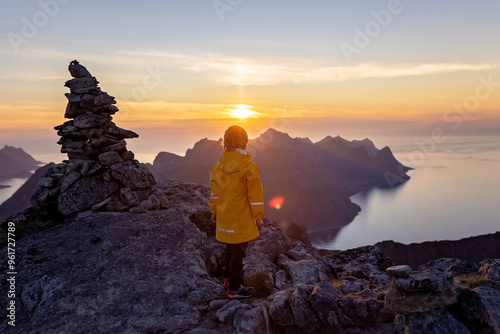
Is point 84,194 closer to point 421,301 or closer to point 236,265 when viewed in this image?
point 236,265

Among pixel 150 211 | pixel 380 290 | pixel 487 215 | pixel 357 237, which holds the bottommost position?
pixel 357 237

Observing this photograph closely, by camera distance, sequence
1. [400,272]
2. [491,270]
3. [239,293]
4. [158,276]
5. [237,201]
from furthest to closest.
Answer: [491,270] → [158,276] → [239,293] → [237,201] → [400,272]

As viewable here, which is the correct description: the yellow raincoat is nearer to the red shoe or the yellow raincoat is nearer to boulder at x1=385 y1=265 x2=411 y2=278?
the red shoe

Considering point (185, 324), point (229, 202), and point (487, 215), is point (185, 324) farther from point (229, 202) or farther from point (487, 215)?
point (487, 215)

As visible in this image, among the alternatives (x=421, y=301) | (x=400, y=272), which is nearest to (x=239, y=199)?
(x=400, y=272)

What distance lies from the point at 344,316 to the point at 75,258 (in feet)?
26.1

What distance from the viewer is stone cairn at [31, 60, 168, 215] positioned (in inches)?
468

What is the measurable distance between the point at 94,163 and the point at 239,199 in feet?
28.6

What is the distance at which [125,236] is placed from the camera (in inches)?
395

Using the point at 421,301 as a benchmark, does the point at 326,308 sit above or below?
below

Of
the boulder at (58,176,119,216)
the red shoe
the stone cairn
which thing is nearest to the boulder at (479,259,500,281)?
the red shoe

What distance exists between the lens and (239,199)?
7.12 m

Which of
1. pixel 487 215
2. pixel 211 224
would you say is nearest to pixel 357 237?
pixel 487 215

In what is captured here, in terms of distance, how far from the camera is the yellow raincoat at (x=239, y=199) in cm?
701
